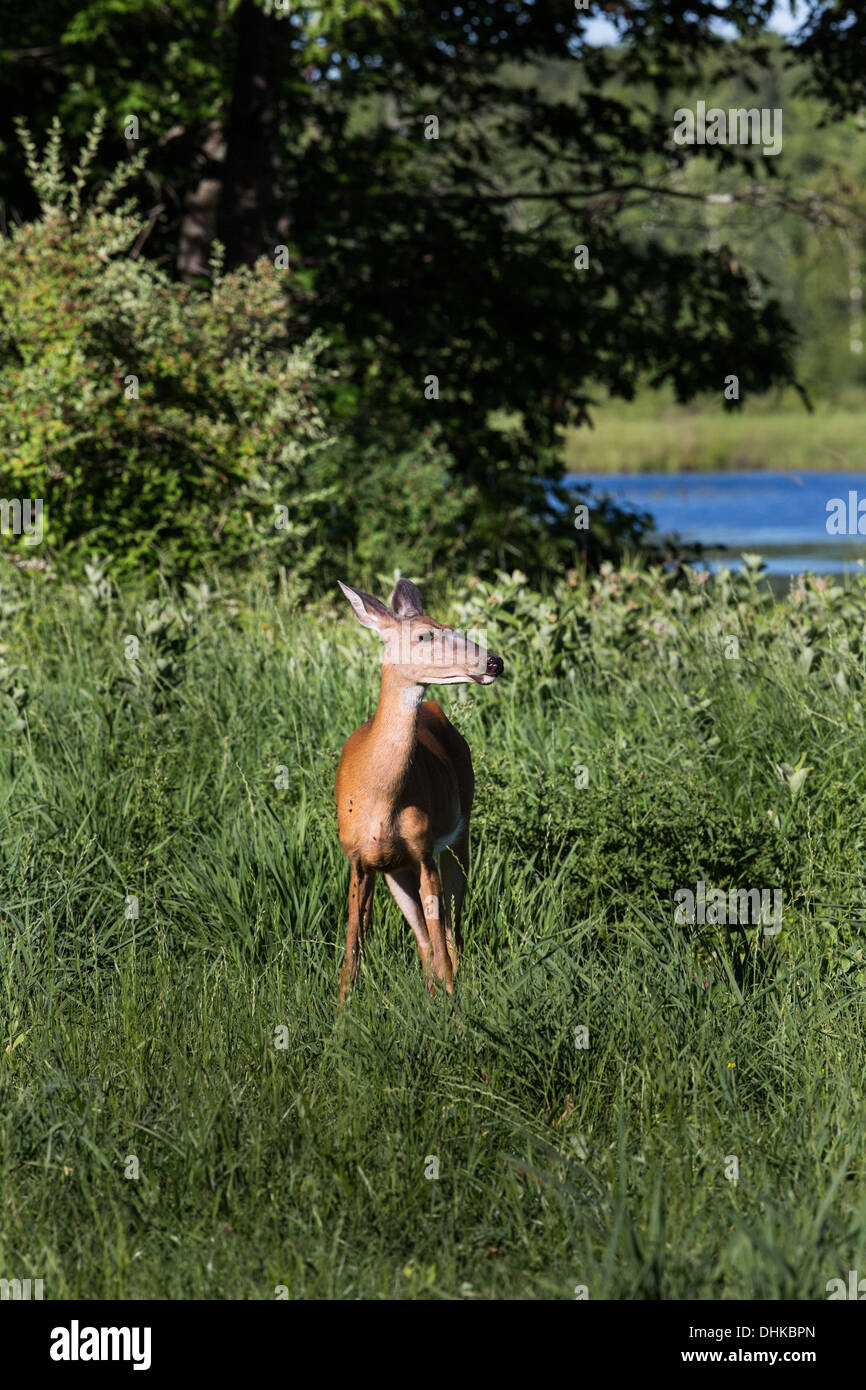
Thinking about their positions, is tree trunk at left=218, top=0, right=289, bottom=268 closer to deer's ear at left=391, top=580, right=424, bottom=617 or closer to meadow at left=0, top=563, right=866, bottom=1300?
meadow at left=0, top=563, right=866, bottom=1300

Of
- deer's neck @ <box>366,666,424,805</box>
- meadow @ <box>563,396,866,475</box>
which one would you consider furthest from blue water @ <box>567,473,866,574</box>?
deer's neck @ <box>366,666,424,805</box>

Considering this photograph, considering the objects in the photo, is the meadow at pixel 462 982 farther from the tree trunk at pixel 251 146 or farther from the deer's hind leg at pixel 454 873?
the tree trunk at pixel 251 146

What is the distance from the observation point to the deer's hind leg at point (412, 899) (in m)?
4.38

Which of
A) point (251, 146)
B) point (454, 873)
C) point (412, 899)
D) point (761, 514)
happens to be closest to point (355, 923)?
point (412, 899)

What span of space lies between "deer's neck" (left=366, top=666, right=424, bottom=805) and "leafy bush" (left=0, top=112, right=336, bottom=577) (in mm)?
5821

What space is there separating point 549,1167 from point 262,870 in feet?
6.23

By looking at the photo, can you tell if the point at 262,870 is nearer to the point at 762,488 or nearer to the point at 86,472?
the point at 86,472

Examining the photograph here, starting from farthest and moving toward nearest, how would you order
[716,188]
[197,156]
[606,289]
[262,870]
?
1. [716,188]
2. [197,156]
3. [606,289]
4. [262,870]

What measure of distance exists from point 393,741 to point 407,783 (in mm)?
137

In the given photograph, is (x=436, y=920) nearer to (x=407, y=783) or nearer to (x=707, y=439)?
(x=407, y=783)

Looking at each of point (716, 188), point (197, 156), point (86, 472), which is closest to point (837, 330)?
point (716, 188)

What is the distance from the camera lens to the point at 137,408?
1002 cm

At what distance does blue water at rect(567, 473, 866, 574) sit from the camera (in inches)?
893

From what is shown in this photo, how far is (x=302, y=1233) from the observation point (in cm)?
357
